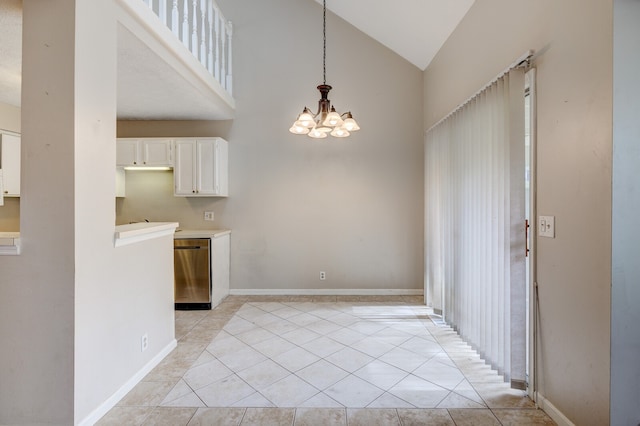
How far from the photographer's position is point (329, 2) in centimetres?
434

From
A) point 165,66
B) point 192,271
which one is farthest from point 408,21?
point 192,271

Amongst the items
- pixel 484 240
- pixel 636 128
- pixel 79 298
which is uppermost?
pixel 636 128

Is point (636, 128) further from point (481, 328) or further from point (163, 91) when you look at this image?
point (163, 91)

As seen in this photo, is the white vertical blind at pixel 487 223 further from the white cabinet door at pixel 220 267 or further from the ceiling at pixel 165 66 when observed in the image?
the white cabinet door at pixel 220 267

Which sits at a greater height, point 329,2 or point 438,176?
point 329,2

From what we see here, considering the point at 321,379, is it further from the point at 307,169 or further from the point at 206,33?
the point at 206,33

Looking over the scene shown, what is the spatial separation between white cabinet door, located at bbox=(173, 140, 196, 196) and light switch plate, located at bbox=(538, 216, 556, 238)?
385 cm

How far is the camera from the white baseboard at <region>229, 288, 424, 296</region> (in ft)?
15.2

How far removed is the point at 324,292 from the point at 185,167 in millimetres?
2583

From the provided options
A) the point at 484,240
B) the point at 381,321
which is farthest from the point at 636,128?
the point at 381,321

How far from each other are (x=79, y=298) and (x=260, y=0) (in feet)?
14.8

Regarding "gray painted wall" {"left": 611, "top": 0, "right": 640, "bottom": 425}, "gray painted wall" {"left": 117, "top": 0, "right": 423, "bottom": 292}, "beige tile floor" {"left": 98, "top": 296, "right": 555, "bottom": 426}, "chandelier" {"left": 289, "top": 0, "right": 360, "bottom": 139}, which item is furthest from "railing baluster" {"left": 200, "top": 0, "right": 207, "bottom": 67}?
"gray painted wall" {"left": 611, "top": 0, "right": 640, "bottom": 425}

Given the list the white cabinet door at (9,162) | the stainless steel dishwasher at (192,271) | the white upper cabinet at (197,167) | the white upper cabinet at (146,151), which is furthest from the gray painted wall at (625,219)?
the white cabinet door at (9,162)

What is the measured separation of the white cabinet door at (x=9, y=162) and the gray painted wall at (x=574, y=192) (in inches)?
216
